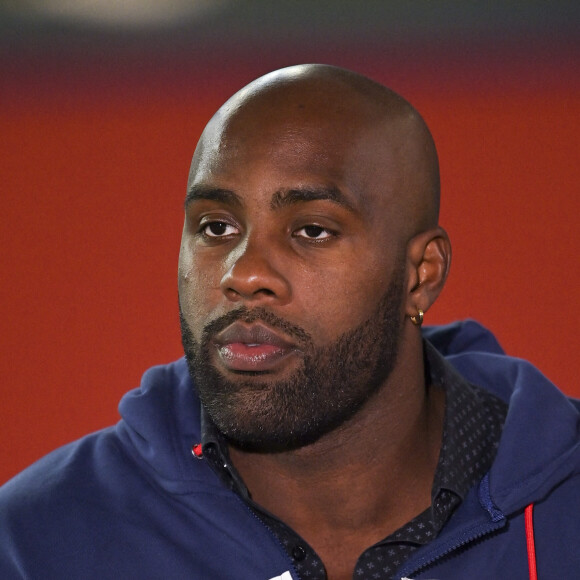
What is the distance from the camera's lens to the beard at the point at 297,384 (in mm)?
1341

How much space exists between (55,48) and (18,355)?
0.68 metres

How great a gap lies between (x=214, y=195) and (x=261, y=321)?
0.59 ft

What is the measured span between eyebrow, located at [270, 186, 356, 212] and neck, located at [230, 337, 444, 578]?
270 mm

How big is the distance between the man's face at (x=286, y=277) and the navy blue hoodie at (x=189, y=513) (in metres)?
0.10

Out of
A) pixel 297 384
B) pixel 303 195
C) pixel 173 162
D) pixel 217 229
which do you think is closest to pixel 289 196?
pixel 303 195

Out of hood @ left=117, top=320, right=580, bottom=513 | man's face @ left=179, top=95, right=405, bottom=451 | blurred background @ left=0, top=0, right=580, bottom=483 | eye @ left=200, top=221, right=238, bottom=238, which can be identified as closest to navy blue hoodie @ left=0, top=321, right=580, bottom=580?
hood @ left=117, top=320, right=580, bottom=513

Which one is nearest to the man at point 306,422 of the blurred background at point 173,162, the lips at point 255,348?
the lips at point 255,348

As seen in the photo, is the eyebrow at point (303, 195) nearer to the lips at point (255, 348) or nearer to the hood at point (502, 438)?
the lips at point (255, 348)

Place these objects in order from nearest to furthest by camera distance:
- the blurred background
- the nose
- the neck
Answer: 1. the nose
2. the neck
3. the blurred background

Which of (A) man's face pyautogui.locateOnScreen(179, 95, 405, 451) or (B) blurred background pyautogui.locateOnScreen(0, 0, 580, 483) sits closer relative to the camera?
(A) man's face pyautogui.locateOnScreen(179, 95, 405, 451)

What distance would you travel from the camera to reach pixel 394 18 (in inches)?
95.0

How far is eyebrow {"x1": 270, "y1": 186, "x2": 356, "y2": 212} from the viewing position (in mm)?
1356

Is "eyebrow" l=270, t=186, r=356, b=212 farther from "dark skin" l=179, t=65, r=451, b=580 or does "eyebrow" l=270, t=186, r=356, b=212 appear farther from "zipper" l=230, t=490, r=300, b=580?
"zipper" l=230, t=490, r=300, b=580

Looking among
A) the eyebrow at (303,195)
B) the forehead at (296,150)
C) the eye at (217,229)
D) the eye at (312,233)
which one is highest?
the forehead at (296,150)
